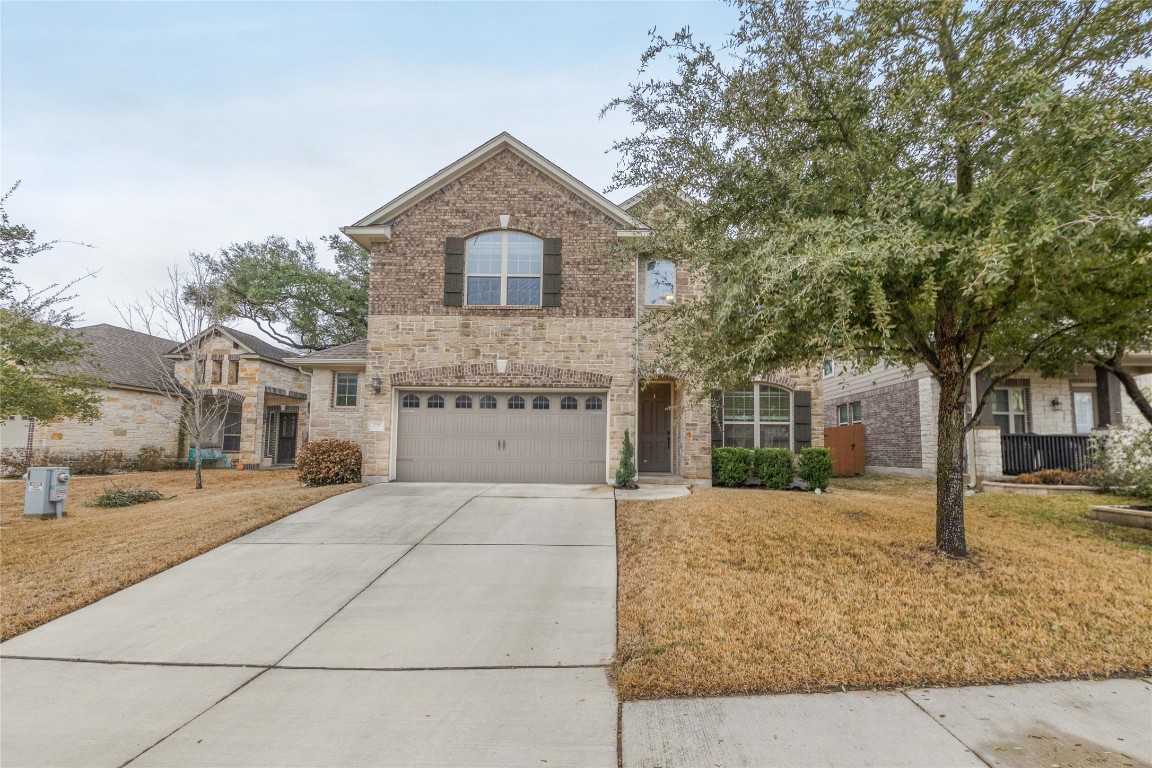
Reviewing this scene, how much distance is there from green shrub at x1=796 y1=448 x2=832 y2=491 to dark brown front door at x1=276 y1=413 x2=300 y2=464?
1880cm

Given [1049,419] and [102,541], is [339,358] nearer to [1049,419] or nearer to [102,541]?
[102,541]

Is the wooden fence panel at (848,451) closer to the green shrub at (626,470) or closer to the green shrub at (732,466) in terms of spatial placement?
the green shrub at (732,466)

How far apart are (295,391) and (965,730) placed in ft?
75.9

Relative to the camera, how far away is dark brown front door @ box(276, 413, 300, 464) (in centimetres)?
2175

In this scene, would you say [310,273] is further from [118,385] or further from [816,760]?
[816,760]

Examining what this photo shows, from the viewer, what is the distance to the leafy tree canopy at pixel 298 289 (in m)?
28.7

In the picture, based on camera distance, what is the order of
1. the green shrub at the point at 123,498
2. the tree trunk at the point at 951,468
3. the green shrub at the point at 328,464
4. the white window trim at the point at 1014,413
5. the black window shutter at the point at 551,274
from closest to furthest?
the tree trunk at the point at 951,468 → the green shrub at the point at 123,498 → the green shrub at the point at 328,464 → the black window shutter at the point at 551,274 → the white window trim at the point at 1014,413

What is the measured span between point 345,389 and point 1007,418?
18.8 metres

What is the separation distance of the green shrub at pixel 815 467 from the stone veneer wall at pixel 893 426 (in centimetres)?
536

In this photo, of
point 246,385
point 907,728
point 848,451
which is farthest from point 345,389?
point 907,728

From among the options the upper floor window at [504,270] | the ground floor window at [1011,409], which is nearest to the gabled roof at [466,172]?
the upper floor window at [504,270]

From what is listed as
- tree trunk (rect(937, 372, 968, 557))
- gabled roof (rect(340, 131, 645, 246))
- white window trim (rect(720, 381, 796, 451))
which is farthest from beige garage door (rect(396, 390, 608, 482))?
tree trunk (rect(937, 372, 968, 557))

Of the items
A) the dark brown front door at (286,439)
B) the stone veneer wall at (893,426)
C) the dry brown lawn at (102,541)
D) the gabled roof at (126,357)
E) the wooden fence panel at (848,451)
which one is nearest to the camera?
the dry brown lawn at (102,541)

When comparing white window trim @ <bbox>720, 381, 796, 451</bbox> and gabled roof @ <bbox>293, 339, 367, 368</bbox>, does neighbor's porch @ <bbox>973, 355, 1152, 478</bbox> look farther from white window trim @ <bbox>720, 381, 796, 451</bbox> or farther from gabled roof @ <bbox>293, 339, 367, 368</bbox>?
gabled roof @ <bbox>293, 339, 367, 368</bbox>
